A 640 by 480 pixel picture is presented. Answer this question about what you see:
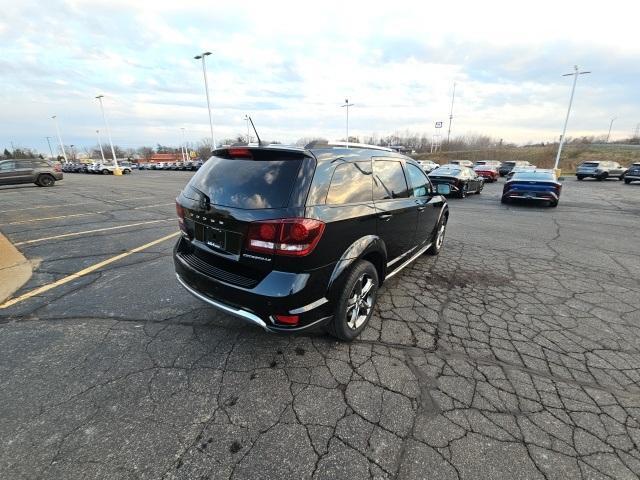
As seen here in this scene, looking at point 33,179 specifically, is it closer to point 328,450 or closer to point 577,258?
point 328,450

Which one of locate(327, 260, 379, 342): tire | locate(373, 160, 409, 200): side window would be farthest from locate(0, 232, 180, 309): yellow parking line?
locate(373, 160, 409, 200): side window

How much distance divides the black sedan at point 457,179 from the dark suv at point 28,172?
22121 millimetres

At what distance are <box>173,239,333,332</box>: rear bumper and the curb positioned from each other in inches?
132

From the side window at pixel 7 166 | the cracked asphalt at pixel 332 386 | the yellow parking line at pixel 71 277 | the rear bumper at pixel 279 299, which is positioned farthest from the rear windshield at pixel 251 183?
the side window at pixel 7 166

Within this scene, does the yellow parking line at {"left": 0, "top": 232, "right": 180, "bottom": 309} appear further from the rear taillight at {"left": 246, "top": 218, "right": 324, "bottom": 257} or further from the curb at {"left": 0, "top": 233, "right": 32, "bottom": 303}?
the rear taillight at {"left": 246, "top": 218, "right": 324, "bottom": 257}

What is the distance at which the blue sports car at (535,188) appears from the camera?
37.7 ft

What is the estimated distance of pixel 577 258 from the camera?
566 cm

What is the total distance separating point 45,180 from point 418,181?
23.5 meters

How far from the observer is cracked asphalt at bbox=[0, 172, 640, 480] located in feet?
6.29

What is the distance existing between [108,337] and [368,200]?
2.87 metres

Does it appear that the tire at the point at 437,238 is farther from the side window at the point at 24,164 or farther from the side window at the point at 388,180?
the side window at the point at 24,164

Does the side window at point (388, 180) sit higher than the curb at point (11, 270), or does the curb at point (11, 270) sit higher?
the side window at point (388, 180)

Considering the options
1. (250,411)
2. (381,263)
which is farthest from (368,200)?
(250,411)

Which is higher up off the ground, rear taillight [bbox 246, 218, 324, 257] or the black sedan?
rear taillight [bbox 246, 218, 324, 257]
